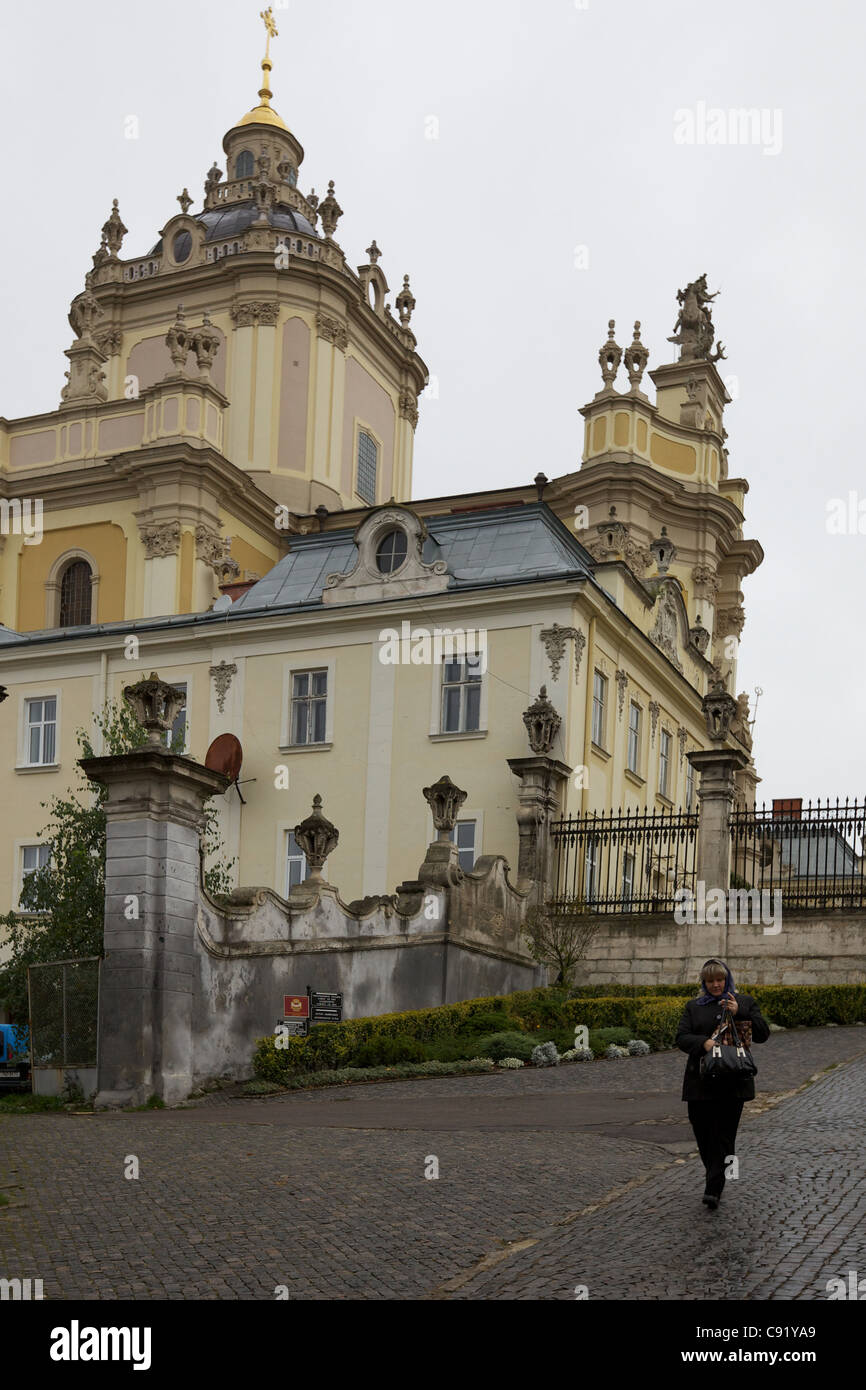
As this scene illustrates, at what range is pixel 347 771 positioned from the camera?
3441 cm

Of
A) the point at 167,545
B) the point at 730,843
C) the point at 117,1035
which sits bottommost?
the point at 117,1035

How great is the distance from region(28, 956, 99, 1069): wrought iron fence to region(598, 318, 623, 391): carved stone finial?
37.5 m

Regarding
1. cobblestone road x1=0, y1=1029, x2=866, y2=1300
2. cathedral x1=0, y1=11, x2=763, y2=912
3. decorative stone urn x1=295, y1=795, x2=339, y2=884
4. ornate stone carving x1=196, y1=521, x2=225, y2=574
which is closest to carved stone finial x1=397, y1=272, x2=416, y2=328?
cathedral x1=0, y1=11, x2=763, y2=912

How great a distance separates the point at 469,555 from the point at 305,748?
542cm

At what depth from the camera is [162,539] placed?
4700cm

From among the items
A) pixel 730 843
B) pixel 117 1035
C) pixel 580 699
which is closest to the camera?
pixel 117 1035

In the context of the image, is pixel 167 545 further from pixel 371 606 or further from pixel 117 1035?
pixel 117 1035

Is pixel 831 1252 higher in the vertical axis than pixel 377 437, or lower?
lower

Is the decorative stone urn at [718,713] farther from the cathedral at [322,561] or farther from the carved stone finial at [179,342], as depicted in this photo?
the carved stone finial at [179,342]

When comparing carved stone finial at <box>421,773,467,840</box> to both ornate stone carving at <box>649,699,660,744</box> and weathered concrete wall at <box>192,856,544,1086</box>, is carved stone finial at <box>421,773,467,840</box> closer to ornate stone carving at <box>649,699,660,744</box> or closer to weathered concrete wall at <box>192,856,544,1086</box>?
weathered concrete wall at <box>192,856,544,1086</box>

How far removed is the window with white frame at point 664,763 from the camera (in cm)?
3962

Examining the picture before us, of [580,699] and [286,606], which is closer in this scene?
[580,699]
